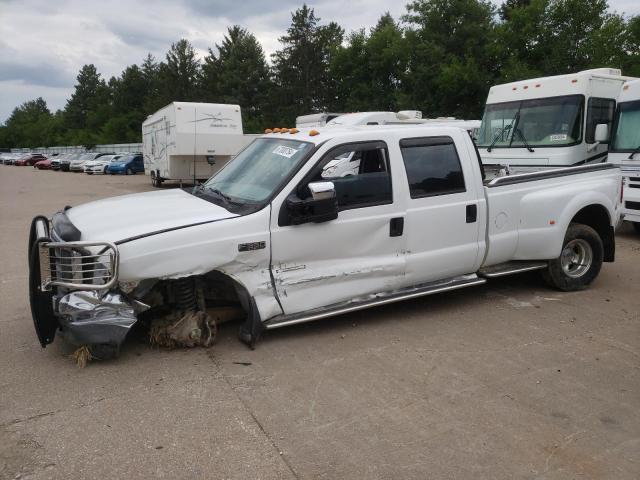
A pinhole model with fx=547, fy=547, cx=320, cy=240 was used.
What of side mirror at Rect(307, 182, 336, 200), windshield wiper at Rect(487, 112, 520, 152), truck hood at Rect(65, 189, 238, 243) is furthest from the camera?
windshield wiper at Rect(487, 112, 520, 152)

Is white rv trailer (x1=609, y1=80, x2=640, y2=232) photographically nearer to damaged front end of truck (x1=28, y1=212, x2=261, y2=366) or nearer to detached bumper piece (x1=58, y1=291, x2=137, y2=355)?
damaged front end of truck (x1=28, y1=212, x2=261, y2=366)

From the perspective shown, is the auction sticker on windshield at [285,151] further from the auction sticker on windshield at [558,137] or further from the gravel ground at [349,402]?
the auction sticker on windshield at [558,137]

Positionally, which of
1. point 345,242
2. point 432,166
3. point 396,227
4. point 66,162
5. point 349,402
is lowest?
point 349,402

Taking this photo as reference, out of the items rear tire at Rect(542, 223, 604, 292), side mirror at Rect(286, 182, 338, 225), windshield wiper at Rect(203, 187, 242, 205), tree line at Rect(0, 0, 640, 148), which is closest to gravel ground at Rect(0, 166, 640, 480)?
rear tire at Rect(542, 223, 604, 292)

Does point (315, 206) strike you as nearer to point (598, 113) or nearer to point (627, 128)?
point (627, 128)

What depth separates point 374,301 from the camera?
199 inches

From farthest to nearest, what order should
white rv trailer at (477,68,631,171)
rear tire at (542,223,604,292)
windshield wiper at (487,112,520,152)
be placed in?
windshield wiper at (487,112,520,152), white rv trailer at (477,68,631,171), rear tire at (542,223,604,292)

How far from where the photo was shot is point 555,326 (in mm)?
5262

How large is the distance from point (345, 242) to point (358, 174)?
0.69 meters

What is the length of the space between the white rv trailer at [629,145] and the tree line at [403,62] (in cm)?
1455

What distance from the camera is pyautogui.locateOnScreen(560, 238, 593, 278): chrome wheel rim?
6379 mm

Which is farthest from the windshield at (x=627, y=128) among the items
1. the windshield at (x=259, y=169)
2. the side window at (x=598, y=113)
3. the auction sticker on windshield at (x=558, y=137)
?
the windshield at (x=259, y=169)

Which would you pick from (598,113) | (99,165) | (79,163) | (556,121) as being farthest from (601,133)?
(79,163)

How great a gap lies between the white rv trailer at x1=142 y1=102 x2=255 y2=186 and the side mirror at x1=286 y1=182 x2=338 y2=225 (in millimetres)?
15266
